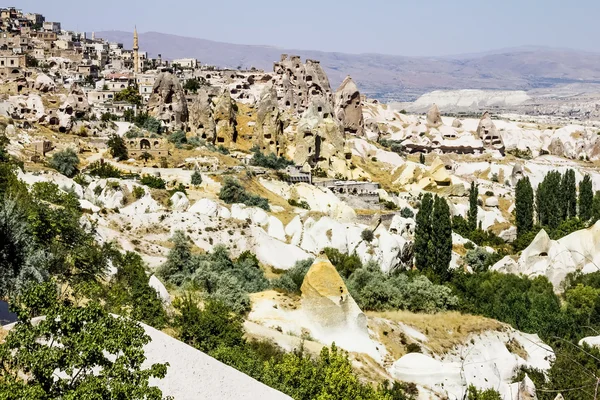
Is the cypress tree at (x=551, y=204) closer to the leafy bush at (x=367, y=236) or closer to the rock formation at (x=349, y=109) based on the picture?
the leafy bush at (x=367, y=236)

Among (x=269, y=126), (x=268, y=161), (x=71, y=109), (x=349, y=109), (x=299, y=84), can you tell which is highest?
(x=299, y=84)

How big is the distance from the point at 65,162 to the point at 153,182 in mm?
5503

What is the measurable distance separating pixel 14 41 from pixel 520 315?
73359 millimetres

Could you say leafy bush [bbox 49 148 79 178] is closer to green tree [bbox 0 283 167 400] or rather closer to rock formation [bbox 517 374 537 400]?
rock formation [bbox 517 374 537 400]

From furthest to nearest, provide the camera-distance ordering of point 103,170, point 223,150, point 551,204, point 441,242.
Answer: point 223,150, point 551,204, point 103,170, point 441,242

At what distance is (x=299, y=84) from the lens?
250ft

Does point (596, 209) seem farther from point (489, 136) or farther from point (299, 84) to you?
point (489, 136)

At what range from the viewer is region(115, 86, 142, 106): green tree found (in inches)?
2667

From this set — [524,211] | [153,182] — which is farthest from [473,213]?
[153,182]

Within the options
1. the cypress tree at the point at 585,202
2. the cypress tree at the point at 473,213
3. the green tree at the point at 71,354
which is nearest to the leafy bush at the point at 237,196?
the cypress tree at the point at 473,213

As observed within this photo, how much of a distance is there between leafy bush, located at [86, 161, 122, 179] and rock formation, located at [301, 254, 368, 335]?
2012 cm

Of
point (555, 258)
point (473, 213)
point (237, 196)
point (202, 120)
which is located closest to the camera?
point (555, 258)

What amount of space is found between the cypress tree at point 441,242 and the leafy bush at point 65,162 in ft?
65.0

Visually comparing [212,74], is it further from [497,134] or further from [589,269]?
[589,269]
